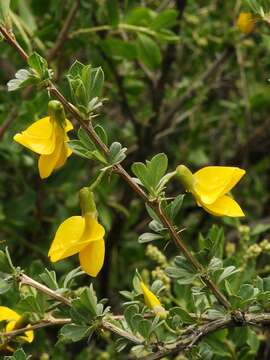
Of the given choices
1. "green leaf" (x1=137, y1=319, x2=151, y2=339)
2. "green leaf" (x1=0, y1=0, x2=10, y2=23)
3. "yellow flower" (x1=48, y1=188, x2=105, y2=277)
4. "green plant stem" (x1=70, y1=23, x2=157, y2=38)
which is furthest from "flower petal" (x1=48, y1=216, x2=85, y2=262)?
"green plant stem" (x1=70, y1=23, x2=157, y2=38)

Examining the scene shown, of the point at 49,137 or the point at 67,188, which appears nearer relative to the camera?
the point at 49,137

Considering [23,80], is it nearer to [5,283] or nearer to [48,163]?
[48,163]

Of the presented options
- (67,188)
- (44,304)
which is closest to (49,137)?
(44,304)

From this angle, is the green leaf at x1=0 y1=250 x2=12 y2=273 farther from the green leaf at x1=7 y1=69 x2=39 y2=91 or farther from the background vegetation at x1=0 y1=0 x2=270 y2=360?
the background vegetation at x1=0 y1=0 x2=270 y2=360

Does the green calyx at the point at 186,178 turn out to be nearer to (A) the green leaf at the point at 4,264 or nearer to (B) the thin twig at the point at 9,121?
(A) the green leaf at the point at 4,264

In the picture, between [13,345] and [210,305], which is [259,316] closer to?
[210,305]

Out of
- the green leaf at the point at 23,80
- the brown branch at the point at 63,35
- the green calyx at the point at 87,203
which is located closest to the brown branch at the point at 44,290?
the green calyx at the point at 87,203

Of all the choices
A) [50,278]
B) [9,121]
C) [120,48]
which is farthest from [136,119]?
[50,278]
